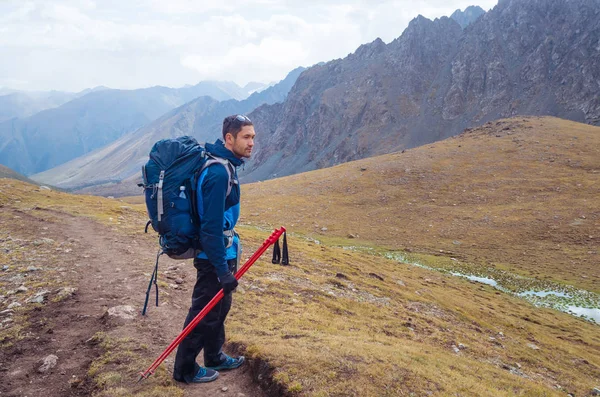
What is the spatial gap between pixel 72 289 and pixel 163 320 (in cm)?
437

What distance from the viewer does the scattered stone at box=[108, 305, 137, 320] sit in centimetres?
1085

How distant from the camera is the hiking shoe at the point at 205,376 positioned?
25.6 ft

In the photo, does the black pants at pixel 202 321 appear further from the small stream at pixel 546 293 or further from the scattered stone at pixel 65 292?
the small stream at pixel 546 293

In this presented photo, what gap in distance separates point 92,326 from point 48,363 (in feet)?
6.07

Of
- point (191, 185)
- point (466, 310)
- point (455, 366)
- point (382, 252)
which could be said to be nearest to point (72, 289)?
point (191, 185)

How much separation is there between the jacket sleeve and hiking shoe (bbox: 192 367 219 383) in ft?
9.45

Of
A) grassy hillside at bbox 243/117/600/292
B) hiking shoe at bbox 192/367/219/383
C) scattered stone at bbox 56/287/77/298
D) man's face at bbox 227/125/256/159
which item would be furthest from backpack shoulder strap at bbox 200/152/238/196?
grassy hillside at bbox 243/117/600/292

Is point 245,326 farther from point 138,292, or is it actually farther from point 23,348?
point 23,348

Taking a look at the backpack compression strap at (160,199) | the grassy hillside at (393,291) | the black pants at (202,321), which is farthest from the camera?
the grassy hillside at (393,291)

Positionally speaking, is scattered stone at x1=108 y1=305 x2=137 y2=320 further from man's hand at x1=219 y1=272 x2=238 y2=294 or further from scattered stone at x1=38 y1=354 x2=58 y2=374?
man's hand at x1=219 y1=272 x2=238 y2=294

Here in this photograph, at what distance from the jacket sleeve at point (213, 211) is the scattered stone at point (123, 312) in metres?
5.85

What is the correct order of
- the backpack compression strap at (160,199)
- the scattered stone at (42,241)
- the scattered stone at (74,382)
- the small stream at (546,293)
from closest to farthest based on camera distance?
the backpack compression strap at (160,199) < the scattered stone at (74,382) < the scattered stone at (42,241) < the small stream at (546,293)

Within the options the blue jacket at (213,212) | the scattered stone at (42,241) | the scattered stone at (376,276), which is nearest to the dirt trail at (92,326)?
the scattered stone at (42,241)

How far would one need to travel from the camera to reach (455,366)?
37.5 ft
